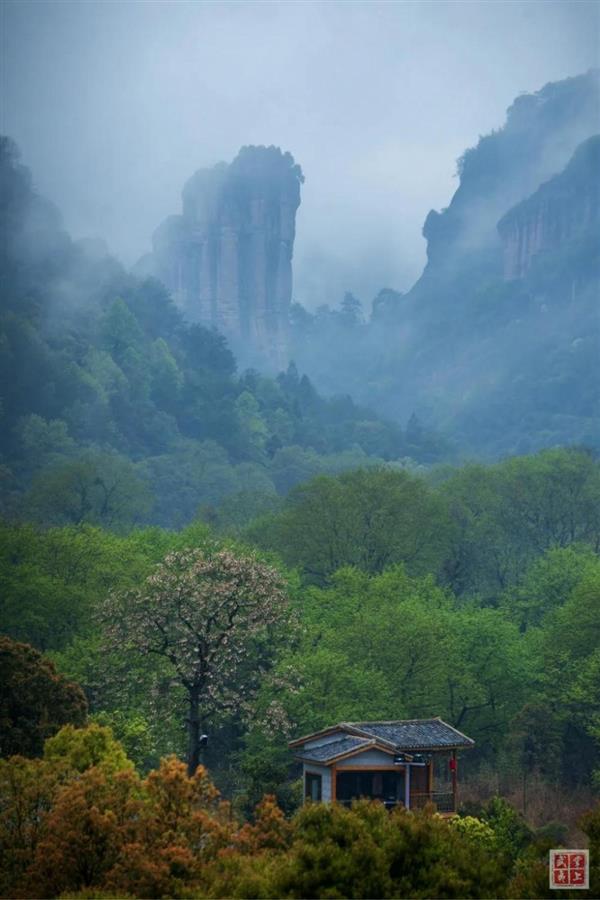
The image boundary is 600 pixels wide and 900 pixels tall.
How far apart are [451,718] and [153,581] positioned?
12.7m

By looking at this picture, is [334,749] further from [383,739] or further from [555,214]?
[555,214]

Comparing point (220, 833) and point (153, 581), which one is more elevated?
point (153, 581)

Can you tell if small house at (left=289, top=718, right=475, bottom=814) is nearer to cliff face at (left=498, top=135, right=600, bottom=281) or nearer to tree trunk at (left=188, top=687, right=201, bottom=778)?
tree trunk at (left=188, top=687, right=201, bottom=778)

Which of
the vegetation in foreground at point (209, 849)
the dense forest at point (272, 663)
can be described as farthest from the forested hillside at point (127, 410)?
the vegetation in foreground at point (209, 849)

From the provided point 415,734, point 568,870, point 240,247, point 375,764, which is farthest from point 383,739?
point 240,247

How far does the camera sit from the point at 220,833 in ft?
62.4

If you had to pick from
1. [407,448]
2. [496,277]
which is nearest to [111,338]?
[407,448]

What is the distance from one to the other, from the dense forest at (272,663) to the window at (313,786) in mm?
351

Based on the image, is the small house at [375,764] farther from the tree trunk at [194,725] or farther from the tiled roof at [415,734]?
the tree trunk at [194,725]

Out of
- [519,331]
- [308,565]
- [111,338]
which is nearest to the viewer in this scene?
[308,565]

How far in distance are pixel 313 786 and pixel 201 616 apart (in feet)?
19.2

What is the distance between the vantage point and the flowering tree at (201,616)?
35188mm

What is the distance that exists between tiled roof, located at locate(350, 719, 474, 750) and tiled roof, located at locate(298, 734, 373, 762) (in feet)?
1.10

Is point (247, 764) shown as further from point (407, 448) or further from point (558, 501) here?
point (407, 448)
